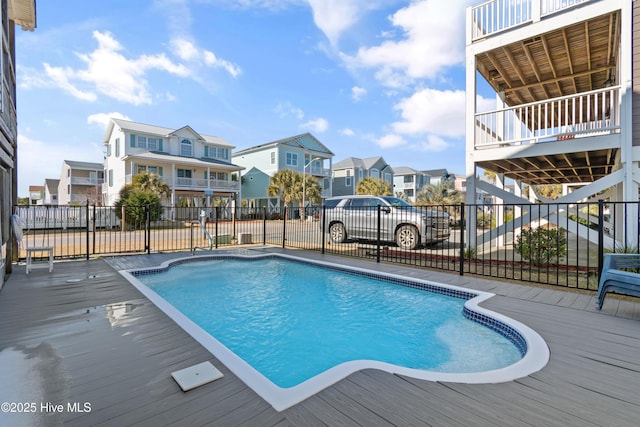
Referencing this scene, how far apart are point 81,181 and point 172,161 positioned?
51.4ft

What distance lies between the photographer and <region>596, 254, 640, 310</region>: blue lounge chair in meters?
3.54

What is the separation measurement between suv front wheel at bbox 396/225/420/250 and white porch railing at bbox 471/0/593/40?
5.87 meters

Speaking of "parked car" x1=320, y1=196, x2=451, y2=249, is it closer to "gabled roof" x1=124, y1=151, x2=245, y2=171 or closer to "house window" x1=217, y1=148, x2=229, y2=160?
"gabled roof" x1=124, y1=151, x2=245, y2=171

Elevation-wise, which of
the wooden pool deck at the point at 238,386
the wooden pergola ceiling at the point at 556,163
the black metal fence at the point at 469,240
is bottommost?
the wooden pool deck at the point at 238,386

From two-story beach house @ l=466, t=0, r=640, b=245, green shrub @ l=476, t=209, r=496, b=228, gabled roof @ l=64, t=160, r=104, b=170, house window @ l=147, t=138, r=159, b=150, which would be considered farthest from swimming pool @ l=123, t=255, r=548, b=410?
gabled roof @ l=64, t=160, r=104, b=170

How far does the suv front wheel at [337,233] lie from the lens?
11.3 metres

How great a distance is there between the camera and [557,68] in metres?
9.23

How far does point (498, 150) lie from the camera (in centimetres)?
831

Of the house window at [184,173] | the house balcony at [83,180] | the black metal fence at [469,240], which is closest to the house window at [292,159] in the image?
the house window at [184,173]

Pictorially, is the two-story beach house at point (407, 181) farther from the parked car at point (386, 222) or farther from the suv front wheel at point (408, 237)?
the suv front wheel at point (408, 237)

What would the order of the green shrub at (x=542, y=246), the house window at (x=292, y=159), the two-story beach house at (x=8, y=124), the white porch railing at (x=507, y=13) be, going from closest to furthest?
the two-story beach house at (x=8, y=124)
the green shrub at (x=542, y=246)
the white porch railing at (x=507, y=13)
the house window at (x=292, y=159)

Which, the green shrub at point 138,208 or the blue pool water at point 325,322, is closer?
the blue pool water at point 325,322

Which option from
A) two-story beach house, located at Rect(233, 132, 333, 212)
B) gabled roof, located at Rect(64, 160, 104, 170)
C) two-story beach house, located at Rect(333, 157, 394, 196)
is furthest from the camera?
two-story beach house, located at Rect(333, 157, 394, 196)

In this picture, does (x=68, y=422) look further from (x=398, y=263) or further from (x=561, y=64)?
(x=561, y=64)
